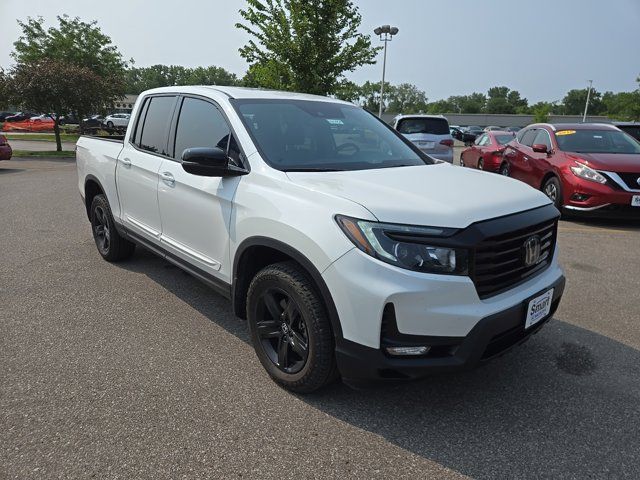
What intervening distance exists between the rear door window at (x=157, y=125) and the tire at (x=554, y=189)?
20.8 ft

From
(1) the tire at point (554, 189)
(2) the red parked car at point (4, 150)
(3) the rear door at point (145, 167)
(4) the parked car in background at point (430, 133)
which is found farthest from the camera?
(2) the red parked car at point (4, 150)

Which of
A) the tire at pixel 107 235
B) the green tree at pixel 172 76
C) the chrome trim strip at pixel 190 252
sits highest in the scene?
the green tree at pixel 172 76

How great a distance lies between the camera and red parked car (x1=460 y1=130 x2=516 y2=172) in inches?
442

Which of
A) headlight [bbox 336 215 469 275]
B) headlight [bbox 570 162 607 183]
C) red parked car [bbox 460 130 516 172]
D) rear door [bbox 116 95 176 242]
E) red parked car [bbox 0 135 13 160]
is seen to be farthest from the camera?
red parked car [bbox 0 135 13 160]

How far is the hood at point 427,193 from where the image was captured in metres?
2.36

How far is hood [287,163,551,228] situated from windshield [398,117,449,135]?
924 centimetres

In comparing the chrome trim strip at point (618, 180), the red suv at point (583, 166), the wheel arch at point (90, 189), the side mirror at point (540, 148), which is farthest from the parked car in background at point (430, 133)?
the wheel arch at point (90, 189)

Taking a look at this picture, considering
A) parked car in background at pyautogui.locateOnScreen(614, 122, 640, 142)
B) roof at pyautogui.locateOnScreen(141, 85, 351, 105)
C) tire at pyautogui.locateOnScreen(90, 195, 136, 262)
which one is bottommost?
tire at pyautogui.locateOnScreen(90, 195, 136, 262)

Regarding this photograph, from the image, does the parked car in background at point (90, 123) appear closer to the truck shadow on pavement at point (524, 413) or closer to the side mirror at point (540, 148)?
the side mirror at point (540, 148)

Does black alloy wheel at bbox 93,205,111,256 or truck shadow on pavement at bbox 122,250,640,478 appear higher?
black alloy wheel at bbox 93,205,111,256

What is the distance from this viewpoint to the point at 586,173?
7430 mm

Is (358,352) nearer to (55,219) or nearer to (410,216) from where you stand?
(410,216)

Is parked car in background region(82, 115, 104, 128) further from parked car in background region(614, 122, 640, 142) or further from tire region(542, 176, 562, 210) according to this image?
parked car in background region(614, 122, 640, 142)

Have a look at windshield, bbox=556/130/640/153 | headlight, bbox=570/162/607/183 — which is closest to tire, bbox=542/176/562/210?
headlight, bbox=570/162/607/183
